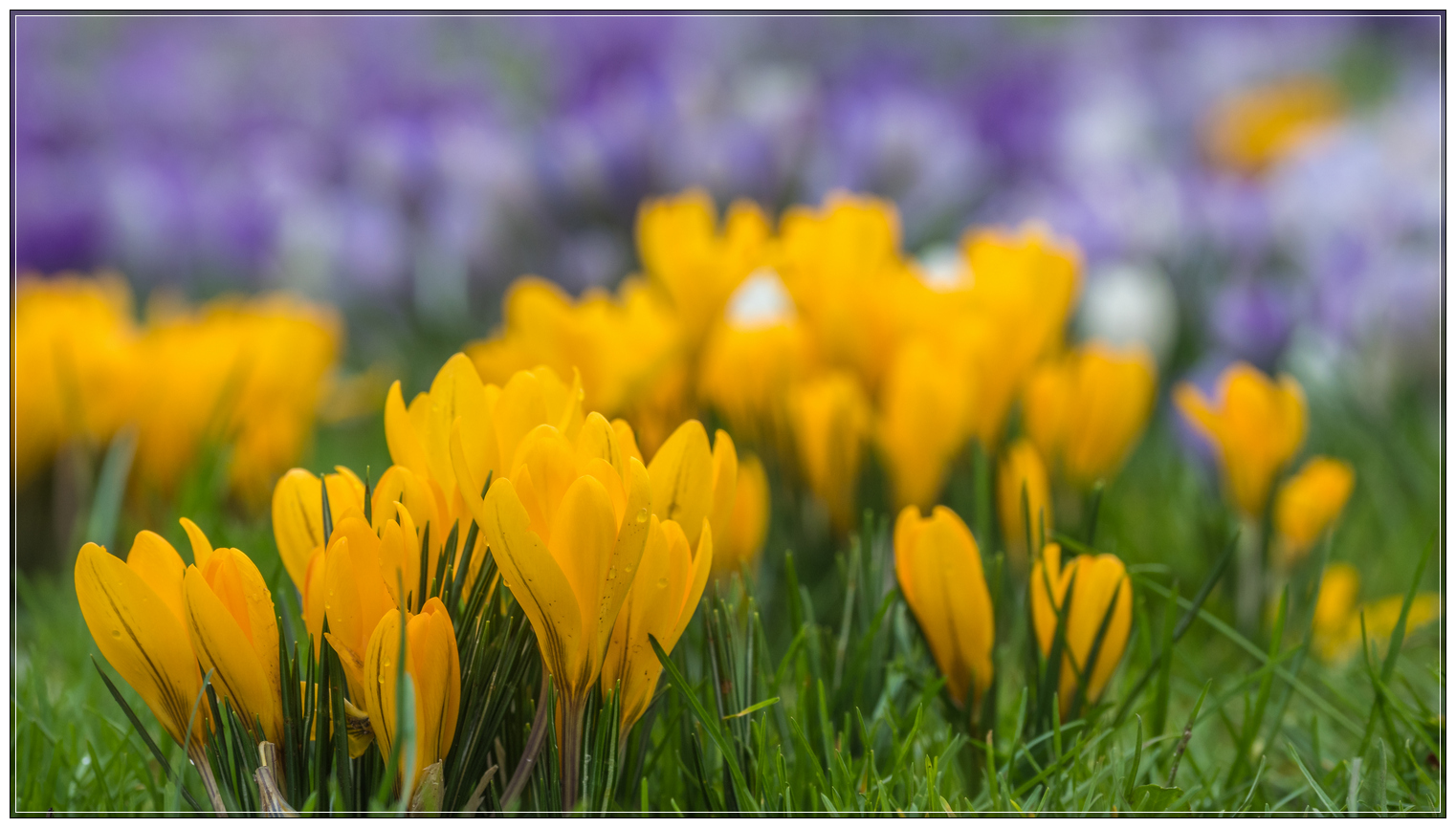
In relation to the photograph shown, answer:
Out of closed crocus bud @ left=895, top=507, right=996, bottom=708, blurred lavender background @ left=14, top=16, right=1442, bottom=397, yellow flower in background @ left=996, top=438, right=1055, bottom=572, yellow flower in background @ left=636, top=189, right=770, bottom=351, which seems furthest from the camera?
blurred lavender background @ left=14, top=16, right=1442, bottom=397

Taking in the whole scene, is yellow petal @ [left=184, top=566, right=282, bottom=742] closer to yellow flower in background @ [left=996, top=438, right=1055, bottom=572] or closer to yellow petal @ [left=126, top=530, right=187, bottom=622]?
yellow petal @ [left=126, top=530, right=187, bottom=622]

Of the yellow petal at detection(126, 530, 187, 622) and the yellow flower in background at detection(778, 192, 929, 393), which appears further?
the yellow flower in background at detection(778, 192, 929, 393)

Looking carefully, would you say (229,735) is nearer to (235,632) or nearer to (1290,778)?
(235,632)

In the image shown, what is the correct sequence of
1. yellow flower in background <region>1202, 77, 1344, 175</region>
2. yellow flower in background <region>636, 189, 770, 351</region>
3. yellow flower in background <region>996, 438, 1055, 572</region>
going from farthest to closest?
1. yellow flower in background <region>1202, 77, 1344, 175</region>
2. yellow flower in background <region>636, 189, 770, 351</region>
3. yellow flower in background <region>996, 438, 1055, 572</region>

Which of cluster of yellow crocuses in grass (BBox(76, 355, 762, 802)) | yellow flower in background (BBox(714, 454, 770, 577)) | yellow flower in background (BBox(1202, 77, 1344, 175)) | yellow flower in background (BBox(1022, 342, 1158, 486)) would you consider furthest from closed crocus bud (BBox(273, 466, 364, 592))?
yellow flower in background (BBox(1202, 77, 1344, 175))

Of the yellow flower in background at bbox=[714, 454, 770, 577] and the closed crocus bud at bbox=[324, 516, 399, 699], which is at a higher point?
the closed crocus bud at bbox=[324, 516, 399, 699]

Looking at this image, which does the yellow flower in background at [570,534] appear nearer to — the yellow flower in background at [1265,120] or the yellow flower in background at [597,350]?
the yellow flower in background at [597,350]

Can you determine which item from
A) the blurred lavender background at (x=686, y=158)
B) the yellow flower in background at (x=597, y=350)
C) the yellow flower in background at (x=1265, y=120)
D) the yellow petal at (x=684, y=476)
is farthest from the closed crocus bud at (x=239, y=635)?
the yellow flower in background at (x=1265, y=120)
